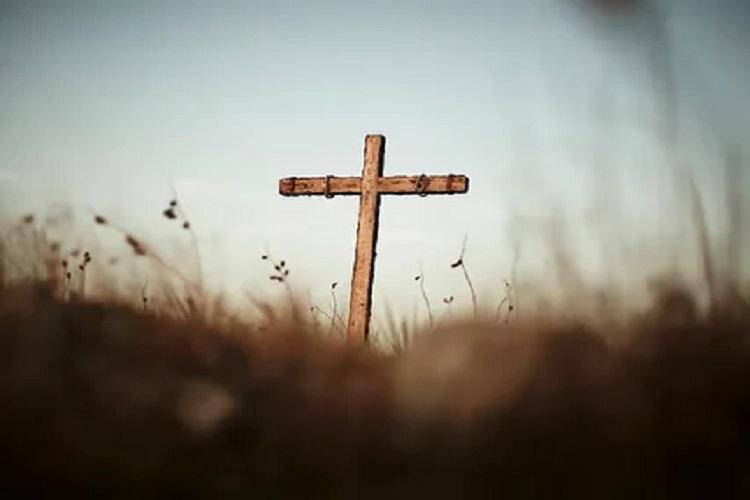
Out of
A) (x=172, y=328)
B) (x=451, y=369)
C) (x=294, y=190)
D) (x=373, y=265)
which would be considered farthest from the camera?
(x=294, y=190)

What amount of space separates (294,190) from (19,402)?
5.28 metres

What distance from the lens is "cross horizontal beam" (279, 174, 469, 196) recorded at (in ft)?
19.8

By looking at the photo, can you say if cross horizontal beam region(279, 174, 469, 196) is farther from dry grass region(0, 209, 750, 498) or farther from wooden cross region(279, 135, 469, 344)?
dry grass region(0, 209, 750, 498)

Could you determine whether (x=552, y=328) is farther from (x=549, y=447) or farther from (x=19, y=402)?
(x=19, y=402)

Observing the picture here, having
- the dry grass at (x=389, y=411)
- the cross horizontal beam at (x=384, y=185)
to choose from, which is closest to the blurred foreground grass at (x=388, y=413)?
the dry grass at (x=389, y=411)

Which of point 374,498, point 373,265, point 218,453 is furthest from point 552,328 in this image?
point 373,265

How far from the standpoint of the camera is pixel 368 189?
641 cm

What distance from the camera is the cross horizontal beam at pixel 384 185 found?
238 inches

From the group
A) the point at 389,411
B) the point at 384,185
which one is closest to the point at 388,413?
the point at 389,411

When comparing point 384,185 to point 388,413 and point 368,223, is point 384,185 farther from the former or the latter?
point 388,413

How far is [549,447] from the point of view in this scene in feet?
4.64

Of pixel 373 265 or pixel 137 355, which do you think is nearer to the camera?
pixel 137 355

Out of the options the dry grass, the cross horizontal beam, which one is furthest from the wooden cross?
the dry grass

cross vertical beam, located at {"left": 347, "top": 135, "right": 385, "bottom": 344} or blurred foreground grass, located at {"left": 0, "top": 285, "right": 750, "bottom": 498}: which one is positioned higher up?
cross vertical beam, located at {"left": 347, "top": 135, "right": 385, "bottom": 344}
